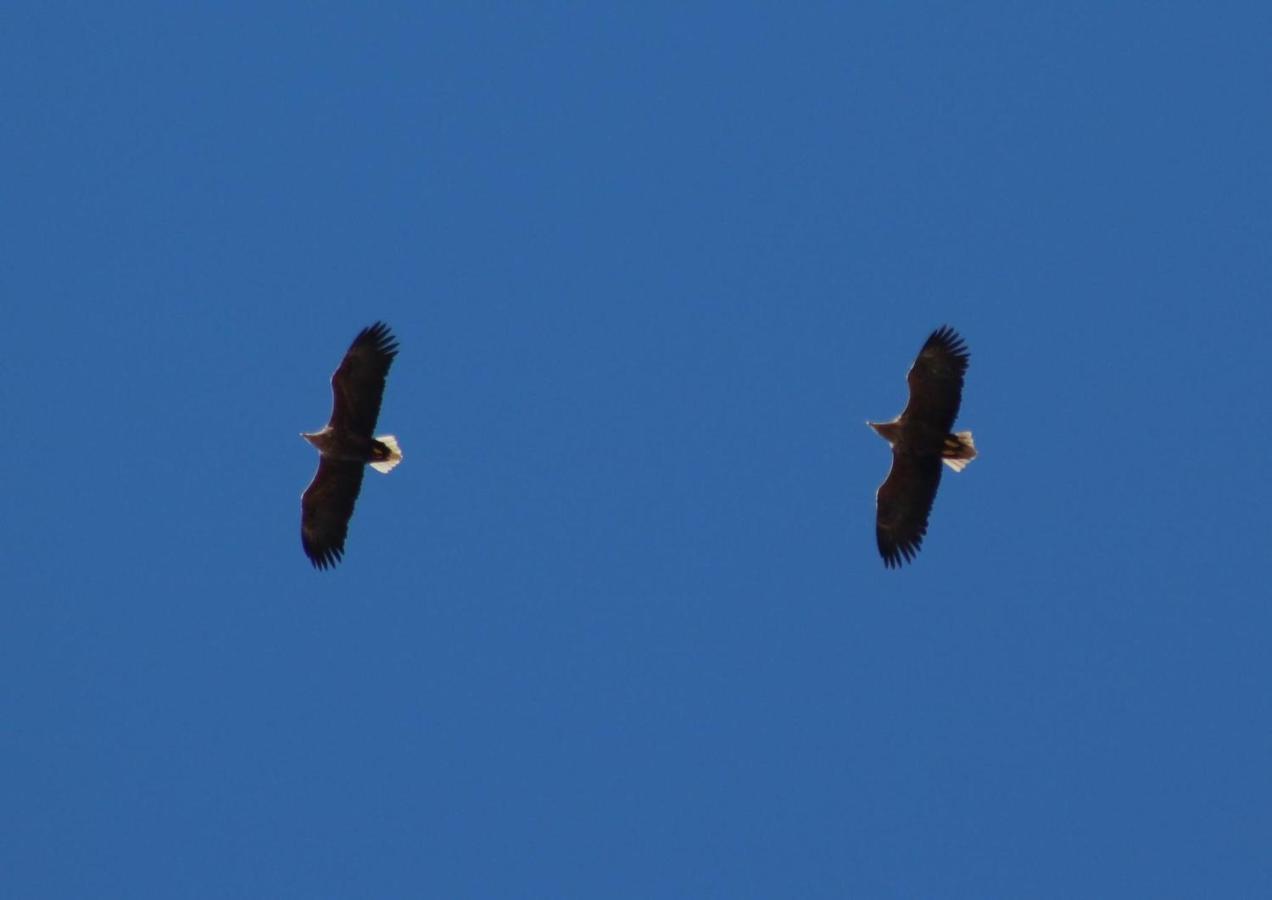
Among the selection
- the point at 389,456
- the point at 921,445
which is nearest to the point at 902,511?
the point at 921,445

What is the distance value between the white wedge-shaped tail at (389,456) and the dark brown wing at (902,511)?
5925 mm

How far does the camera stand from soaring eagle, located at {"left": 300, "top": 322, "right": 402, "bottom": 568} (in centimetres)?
2783

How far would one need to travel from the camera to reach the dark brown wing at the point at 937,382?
2717cm

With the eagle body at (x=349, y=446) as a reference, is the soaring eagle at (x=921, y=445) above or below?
above

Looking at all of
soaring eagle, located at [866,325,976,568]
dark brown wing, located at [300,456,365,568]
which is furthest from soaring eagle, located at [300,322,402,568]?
soaring eagle, located at [866,325,976,568]

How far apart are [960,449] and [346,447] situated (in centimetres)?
746

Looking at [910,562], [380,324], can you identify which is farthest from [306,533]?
[910,562]

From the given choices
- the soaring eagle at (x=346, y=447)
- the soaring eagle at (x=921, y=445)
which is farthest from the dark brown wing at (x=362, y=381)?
the soaring eagle at (x=921, y=445)

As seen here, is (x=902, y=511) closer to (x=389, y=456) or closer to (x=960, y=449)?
(x=960, y=449)

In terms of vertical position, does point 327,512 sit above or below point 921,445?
below

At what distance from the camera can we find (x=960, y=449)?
27.7 metres

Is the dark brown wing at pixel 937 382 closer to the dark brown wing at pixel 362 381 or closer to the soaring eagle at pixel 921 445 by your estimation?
the soaring eagle at pixel 921 445

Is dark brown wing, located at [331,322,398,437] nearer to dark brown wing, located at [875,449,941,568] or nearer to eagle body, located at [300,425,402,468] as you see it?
eagle body, located at [300,425,402,468]

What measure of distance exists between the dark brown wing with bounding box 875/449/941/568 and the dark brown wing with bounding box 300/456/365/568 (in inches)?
256
